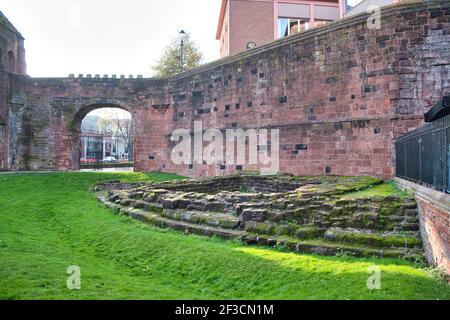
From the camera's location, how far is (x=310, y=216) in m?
8.96

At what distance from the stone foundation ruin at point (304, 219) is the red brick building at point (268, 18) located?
22770 millimetres

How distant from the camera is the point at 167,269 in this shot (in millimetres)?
7270

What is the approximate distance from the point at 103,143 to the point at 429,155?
171 feet

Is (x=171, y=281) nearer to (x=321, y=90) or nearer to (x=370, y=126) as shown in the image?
(x=370, y=126)

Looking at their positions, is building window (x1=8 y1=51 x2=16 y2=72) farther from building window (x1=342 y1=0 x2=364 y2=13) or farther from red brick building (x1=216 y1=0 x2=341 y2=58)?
building window (x1=342 y1=0 x2=364 y2=13)

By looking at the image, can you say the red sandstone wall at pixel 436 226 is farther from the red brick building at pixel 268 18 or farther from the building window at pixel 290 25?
the building window at pixel 290 25

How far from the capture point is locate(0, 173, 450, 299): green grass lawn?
18.1 ft

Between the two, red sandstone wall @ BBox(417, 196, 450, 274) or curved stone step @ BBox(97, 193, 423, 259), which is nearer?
red sandstone wall @ BBox(417, 196, 450, 274)

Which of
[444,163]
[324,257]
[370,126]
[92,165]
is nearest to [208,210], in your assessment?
[324,257]

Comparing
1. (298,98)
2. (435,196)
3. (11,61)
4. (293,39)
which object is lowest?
(435,196)

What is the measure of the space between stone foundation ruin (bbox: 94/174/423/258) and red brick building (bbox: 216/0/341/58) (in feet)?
74.7

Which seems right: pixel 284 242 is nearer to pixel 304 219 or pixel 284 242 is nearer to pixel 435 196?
pixel 304 219

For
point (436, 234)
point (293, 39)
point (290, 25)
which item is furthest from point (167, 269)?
point (290, 25)

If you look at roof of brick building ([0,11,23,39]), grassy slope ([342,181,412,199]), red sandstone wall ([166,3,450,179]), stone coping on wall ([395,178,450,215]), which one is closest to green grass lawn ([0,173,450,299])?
stone coping on wall ([395,178,450,215])
